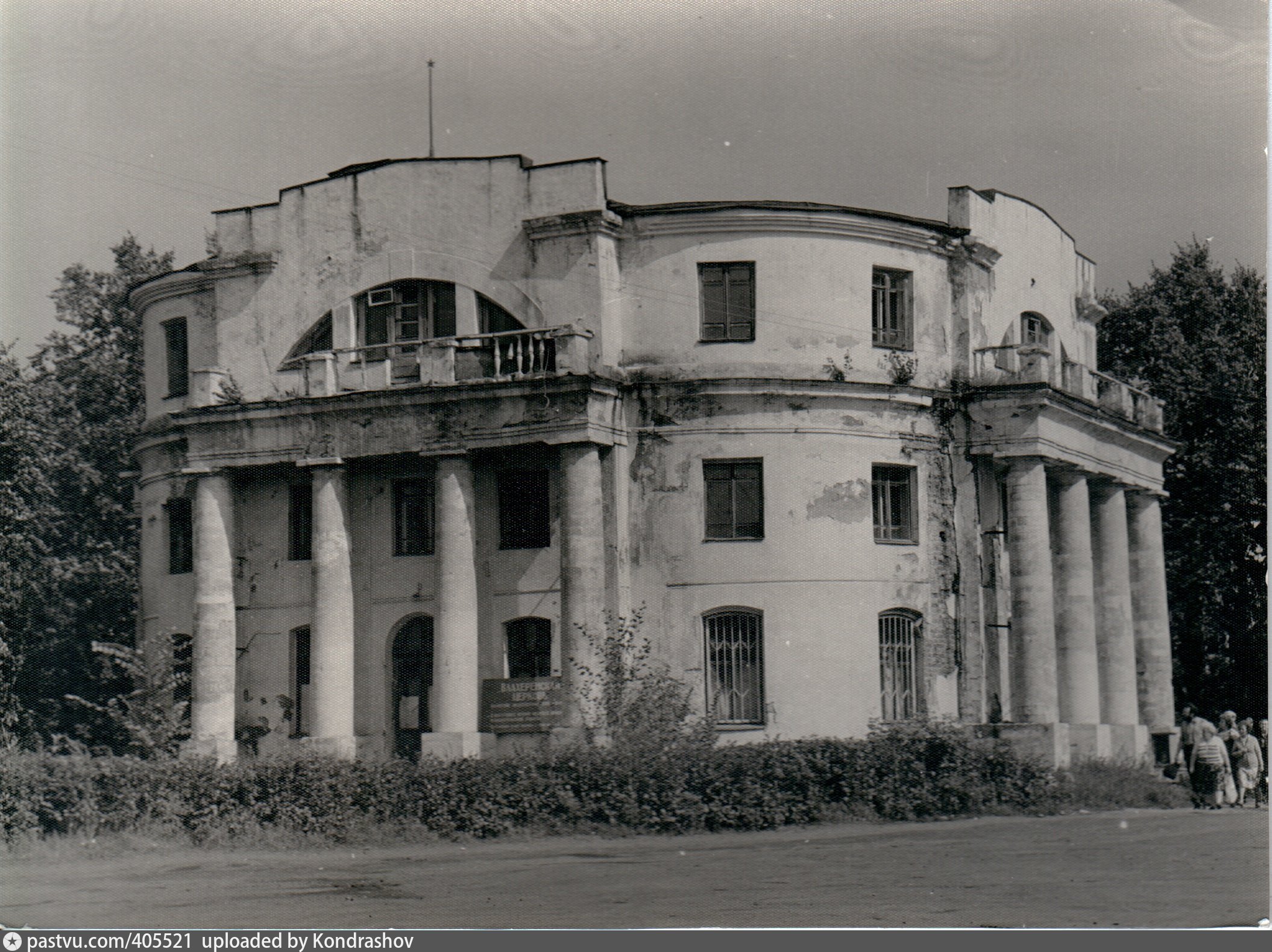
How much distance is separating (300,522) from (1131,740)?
1748 cm

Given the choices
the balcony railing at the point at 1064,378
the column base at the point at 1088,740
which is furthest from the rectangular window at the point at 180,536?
the column base at the point at 1088,740

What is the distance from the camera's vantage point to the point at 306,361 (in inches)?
1277

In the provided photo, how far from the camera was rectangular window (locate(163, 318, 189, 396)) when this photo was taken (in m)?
35.8

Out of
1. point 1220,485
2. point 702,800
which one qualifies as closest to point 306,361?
point 702,800

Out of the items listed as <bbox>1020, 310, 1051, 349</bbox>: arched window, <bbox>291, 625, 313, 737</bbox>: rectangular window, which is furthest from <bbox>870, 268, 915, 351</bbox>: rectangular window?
<bbox>291, 625, 313, 737</bbox>: rectangular window

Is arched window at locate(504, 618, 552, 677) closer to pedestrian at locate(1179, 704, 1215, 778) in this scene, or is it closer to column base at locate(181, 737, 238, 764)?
column base at locate(181, 737, 238, 764)

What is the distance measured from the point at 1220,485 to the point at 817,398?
15.1m

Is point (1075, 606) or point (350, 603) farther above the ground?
point (350, 603)

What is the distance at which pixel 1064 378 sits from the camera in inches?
1441

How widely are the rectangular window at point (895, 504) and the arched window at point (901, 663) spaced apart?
1.45 meters

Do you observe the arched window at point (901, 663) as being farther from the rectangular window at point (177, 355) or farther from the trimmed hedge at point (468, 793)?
the rectangular window at point (177, 355)

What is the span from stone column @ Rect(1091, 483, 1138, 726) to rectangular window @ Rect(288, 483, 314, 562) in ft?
53.9

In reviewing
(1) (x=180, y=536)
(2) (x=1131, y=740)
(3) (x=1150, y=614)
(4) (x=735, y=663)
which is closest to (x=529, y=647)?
(4) (x=735, y=663)

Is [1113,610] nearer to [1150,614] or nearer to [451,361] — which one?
[1150,614]
